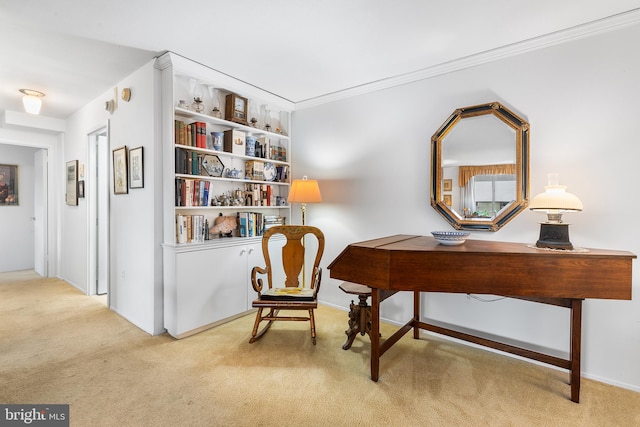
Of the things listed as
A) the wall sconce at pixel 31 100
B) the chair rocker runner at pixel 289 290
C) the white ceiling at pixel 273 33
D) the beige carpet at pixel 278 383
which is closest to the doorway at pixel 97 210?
the wall sconce at pixel 31 100

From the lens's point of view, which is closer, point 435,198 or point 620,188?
point 620,188

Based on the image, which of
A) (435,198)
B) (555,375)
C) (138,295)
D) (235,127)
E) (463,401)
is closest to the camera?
(463,401)

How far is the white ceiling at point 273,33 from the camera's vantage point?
192 cm

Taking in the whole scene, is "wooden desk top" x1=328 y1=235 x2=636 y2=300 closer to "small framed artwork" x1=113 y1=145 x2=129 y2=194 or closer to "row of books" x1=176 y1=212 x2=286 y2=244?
"row of books" x1=176 y1=212 x2=286 y2=244

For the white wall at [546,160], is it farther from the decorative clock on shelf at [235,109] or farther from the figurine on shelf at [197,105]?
the figurine on shelf at [197,105]

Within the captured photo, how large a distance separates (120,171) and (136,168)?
374 mm

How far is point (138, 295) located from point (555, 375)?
3.56 metres

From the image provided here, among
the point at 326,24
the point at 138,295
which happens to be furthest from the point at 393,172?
the point at 138,295

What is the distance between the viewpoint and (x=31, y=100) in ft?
10.8

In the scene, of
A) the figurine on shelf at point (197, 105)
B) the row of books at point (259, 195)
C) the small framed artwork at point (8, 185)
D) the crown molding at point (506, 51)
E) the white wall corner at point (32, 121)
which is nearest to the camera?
the crown molding at point (506, 51)

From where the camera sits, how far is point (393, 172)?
3006mm

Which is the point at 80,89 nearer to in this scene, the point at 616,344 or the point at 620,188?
the point at 620,188

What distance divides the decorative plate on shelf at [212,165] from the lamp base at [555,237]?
9.29 ft

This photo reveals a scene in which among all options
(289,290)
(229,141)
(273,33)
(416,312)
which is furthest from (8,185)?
(416,312)
